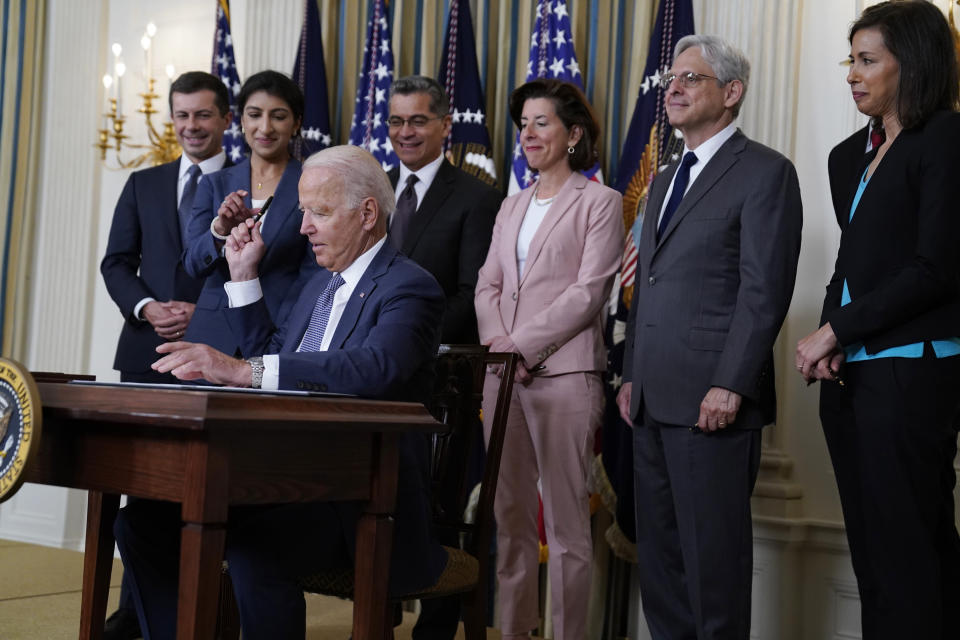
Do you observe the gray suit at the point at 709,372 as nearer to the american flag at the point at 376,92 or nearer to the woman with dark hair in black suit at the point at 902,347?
the woman with dark hair in black suit at the point at 902,347

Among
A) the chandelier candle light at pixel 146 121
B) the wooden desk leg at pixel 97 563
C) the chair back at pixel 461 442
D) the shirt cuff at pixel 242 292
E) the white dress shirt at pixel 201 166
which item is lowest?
the wooden desk leg at pixel 97 563

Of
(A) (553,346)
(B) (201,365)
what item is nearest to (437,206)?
(A) (553,346)

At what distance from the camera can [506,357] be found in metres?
2.81

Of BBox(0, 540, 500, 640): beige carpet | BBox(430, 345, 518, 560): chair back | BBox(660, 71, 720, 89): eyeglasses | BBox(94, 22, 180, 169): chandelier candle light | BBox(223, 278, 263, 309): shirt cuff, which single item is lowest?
BBox(0, 540, 500, 640): beige carpet

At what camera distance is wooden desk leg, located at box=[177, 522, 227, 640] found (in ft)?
5.37

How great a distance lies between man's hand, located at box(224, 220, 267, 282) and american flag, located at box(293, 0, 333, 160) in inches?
88.8

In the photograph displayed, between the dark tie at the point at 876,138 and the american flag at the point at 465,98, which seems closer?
the dark tie at the point at 876,138

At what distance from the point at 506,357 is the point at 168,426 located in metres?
1.28

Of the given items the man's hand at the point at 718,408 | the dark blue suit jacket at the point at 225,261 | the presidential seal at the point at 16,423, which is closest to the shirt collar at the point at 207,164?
the dark blue suit jacket at the point at 225,261

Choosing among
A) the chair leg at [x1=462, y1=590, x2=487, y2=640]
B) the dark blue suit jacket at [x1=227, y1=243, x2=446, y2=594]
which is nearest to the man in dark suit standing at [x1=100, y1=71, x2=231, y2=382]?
the dark blue suit jacket at [x1=227, y1=243, x2=446, y2=594]

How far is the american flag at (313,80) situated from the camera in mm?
4980

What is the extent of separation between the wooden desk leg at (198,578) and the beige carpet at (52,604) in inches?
84.5

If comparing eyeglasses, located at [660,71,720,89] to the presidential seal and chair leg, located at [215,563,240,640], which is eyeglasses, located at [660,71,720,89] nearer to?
chair leg, located at [215,563,240,640]

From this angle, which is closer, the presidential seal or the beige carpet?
the presidential seal
